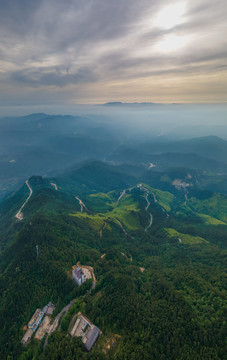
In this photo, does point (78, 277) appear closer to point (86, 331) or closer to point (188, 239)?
point (86, 331)

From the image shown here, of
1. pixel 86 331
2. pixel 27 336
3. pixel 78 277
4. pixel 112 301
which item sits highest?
pixel 86 331

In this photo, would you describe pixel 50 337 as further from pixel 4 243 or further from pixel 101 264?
pixel 4 243

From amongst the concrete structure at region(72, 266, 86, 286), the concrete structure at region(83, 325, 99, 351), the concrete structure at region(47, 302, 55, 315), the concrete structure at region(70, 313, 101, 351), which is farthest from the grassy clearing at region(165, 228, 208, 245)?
the concrete structure at region(47, 302, 55, 315)

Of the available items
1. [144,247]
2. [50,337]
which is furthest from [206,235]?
[50,337]

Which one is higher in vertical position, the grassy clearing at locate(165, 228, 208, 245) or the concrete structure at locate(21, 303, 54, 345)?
the concrete structure at locate(21, 303, 54, 345)

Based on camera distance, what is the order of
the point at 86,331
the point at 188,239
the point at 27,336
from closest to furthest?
1. the point at 86,331
2. the point at 27,336
3. the point at 188,239

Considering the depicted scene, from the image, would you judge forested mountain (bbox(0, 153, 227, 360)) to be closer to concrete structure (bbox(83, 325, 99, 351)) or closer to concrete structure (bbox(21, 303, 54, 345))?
concrete structure (bbox(21, 303, 54, 345))

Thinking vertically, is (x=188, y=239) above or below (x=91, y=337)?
below

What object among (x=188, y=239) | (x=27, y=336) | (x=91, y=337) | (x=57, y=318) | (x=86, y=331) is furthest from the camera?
(x=188, y=239)

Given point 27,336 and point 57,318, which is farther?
point 57,318

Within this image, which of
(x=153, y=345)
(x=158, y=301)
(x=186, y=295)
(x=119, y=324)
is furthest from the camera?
(x=186, y=295)

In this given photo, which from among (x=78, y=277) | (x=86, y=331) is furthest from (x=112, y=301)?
(x=78, y=277)
